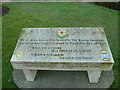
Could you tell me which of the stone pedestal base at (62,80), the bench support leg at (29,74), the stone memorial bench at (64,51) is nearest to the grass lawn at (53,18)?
the stone pedestal base at (62,80)

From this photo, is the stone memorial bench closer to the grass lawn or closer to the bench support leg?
the bench support leg

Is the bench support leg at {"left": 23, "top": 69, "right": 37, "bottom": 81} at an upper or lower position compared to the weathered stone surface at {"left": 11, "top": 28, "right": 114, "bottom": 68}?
lower

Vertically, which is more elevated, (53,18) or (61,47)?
(61,47)

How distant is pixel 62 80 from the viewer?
163 inches

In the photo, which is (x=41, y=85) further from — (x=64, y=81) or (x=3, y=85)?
(x=3, y=85)

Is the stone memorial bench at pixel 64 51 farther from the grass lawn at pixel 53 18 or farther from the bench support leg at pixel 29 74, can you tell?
the grass lawn at pixel 53 18

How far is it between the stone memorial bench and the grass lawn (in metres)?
1.69

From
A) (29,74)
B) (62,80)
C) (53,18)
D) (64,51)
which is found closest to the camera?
(64,51)

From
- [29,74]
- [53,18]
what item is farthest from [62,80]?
[53,18]

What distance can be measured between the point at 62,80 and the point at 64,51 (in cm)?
125

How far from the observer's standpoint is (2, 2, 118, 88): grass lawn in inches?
241

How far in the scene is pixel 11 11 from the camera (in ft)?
31.0

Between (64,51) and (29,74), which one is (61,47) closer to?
(64,51)

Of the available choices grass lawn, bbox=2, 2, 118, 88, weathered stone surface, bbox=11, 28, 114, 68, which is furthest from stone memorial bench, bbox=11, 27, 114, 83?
grass lawn, bbox=2, 2, 118, 88
